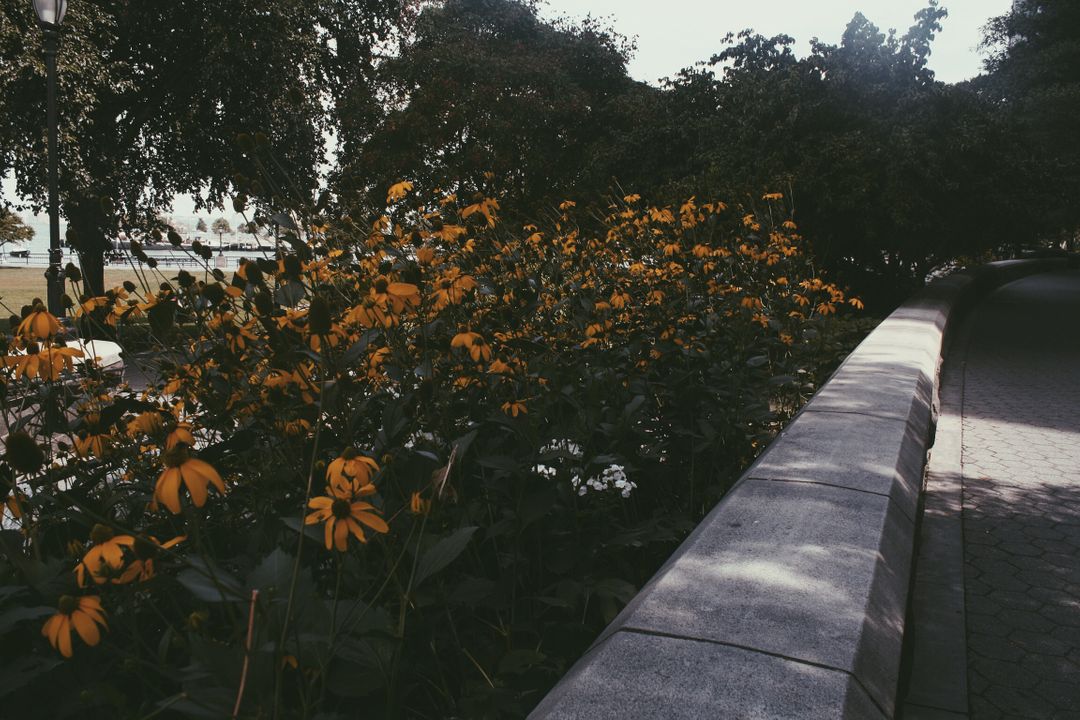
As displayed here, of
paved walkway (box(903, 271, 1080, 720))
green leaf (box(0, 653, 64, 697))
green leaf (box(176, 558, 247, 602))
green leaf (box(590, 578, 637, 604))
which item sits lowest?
paved walkway (box(903, 271, 1080, 720))

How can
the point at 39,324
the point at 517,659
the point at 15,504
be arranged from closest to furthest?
the point at 15,504, the point at 517,659, the point at 39,324

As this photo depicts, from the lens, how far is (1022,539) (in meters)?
3.83

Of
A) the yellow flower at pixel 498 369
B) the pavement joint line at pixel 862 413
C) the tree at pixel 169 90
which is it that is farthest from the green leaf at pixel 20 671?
the tree at pixel 169 90

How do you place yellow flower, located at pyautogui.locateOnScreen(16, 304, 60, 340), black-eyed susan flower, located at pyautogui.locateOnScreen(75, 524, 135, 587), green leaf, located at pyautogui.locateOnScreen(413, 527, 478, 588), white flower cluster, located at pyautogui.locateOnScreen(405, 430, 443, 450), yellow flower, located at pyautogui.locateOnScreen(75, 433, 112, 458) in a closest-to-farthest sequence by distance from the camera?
black-eyed susan flower, located at pyautogui.locateOnScreen(75, 524, 135, 587) < green leaf, located at pyautogui.locateOnScreen(413, 527, 478, 588) < yellow flower, located at pyautogui.locateOnScreen(16, 304, 60, 340) < yellow flower, located at pyautogui.locateOnScreen(75, 433, 112, 458) < white flower cluster, located at pyautogui.locateOnScreen(405, 430, 443, 450)

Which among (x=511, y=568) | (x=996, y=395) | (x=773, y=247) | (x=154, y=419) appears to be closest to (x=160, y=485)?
(x=154, y=419)

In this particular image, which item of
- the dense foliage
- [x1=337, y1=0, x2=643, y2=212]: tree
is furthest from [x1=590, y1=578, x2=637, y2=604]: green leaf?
[x1=337, y1=0, x2=643, y2=212]: tree

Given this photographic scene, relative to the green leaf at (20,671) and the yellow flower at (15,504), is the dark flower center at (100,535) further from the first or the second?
the yellow flower at (15,504)

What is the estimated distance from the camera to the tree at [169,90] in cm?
1289

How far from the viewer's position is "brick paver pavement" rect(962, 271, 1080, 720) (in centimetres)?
265

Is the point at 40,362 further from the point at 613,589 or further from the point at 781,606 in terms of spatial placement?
the point at 781,606

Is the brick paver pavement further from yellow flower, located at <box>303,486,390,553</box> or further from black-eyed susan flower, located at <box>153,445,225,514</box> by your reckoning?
black-eyed susan flower, located at <box>153,445,225,514</box>

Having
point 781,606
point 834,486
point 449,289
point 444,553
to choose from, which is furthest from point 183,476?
point 834,486

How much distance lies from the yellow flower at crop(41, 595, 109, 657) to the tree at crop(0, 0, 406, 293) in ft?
40.6

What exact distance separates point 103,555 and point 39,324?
989 millimetres
